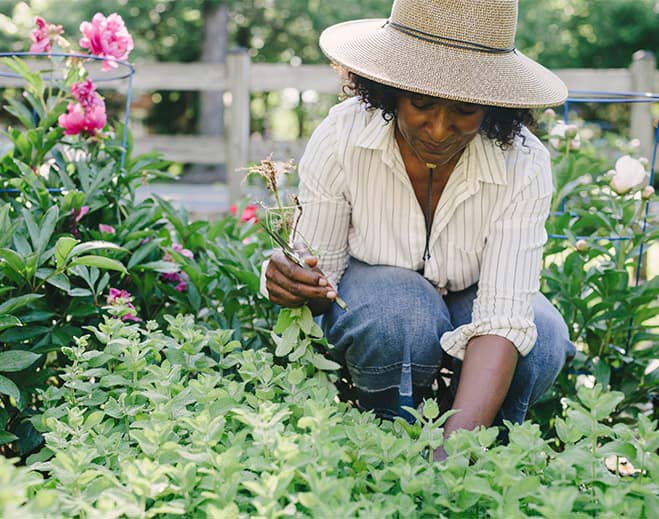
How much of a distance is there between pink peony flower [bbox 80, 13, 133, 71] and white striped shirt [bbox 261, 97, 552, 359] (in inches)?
29.7

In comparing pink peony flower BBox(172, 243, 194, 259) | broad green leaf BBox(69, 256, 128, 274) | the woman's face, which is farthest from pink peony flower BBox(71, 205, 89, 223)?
the woman's face

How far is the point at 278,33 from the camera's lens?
1462 centimetres

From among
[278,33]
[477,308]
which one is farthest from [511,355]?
[278,33]

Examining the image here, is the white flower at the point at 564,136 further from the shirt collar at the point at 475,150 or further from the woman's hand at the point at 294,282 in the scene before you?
the woman's hand at the point at 294,282

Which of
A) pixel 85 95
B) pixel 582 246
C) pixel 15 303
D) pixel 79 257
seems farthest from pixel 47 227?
pixel 582 246

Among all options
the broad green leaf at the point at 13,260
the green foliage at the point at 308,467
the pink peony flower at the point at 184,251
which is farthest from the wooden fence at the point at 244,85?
the green foliage at the point at 308,467

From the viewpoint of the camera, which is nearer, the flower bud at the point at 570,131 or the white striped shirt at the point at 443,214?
the white striped shirt at the point at 443,214

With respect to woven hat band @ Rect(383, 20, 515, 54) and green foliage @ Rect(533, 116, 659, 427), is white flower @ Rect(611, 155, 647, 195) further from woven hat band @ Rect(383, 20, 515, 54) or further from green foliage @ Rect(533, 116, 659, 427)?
woven hat band @ Rect(383, 20, 515, 54)

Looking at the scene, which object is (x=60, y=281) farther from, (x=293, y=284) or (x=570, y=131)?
(x=570, y=131)

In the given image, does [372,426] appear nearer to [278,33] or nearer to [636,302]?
[636,302]

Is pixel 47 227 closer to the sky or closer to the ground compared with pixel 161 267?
closer to the sky

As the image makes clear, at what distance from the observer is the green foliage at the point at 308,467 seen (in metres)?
1.03

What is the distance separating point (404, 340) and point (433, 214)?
31 centimetres

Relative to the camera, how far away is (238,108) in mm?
5930
